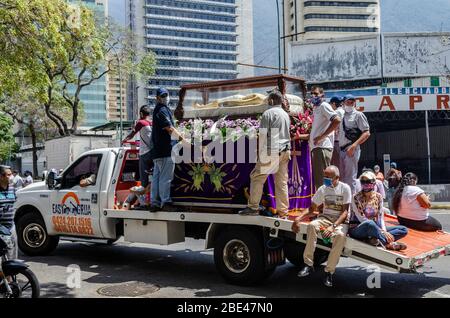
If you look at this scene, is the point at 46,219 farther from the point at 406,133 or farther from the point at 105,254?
the point at 406,133

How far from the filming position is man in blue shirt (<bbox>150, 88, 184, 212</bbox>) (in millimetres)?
7543

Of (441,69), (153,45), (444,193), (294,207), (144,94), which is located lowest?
(444,193)

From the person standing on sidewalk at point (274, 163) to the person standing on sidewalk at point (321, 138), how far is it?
612 mm

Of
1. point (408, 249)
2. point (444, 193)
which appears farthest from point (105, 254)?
point (444, 193)

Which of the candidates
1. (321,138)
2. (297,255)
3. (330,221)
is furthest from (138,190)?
(330,221)

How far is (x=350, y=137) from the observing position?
7.84m

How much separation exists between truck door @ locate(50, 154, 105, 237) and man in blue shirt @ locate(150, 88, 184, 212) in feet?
4.37

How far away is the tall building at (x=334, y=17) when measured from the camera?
13038cm

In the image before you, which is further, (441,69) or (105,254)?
(441,69)

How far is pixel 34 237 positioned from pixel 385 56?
29830 millimetres

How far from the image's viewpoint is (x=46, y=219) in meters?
8.92

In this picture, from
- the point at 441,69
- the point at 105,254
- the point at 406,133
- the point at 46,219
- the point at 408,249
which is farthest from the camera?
the point at 406,133

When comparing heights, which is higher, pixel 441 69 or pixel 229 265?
pixel 441 69
